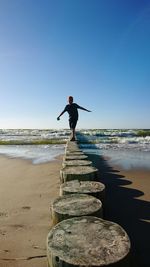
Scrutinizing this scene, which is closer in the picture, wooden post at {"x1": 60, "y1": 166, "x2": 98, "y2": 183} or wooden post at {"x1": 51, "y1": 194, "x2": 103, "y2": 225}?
wooden post at {"x1": 51, "y1": 194, "x2": 103, "y2": 225}

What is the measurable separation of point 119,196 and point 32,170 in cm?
358

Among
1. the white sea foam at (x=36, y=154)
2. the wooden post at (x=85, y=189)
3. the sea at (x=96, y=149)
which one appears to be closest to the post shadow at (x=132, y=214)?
the wooden post at (x=85, y=189)

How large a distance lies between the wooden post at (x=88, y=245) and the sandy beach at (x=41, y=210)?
0.65 m

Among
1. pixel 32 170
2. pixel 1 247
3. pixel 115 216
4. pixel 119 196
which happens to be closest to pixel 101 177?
pixel 119 196

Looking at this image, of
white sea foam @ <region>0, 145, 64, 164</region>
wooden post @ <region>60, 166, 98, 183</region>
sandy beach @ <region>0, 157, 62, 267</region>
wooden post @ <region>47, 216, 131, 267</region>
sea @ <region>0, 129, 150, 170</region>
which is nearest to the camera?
wooden post @ <region>47, 216, 131, 267</region>

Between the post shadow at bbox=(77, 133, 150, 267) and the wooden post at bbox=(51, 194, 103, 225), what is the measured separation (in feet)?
1.90

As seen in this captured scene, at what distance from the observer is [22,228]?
343 centimetres

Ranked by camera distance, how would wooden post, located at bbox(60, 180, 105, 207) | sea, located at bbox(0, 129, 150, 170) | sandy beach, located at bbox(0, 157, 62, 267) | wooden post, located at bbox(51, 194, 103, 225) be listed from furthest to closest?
sea, located at bbox(0, 129, 150, 170), wooden post, located at bbox(60, 180, 105, 207), sandy beach, located at bbox(0, 157, 62, 267), wooden post, located at bbox(51, 194, 103, 225)

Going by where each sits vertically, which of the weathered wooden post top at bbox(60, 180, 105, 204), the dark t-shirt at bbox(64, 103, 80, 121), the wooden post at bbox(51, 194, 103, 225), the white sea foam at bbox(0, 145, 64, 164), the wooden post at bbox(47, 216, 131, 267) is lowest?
the white sea foam at bbox(0, 145, 64, 164)

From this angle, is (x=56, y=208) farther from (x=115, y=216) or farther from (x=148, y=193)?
(x=148, y=193)

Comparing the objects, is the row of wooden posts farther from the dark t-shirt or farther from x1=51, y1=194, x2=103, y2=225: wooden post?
the dark t-shirt

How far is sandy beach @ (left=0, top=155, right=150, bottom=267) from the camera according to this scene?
2799 millimetres

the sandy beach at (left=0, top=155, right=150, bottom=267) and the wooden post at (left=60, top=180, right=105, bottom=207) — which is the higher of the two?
the wooden post at (left=60, top=180, right=105, bottom=207)

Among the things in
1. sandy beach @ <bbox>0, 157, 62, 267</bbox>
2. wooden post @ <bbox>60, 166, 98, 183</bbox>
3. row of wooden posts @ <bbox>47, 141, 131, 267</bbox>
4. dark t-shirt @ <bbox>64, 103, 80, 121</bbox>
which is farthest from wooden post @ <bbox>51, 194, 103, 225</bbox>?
dark t-shirt @ <bbox>64, 103, 80, 121</bbox>
